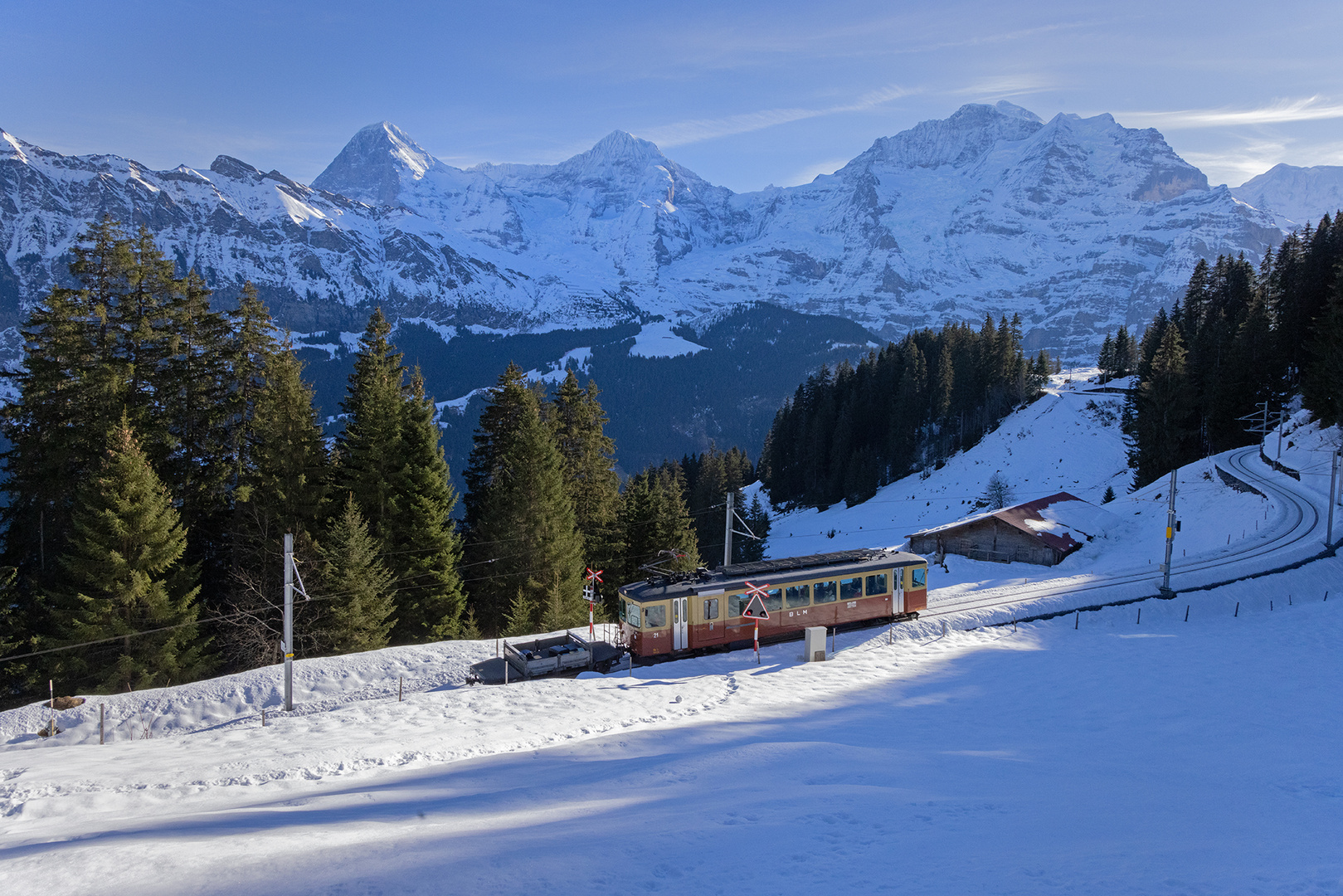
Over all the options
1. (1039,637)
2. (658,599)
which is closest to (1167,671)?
(1039,637)

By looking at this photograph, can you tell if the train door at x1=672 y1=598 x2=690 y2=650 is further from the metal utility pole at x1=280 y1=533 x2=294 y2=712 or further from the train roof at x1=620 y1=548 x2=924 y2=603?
the metal utility pole at x1=280 y1=533 x2=294 y2=712

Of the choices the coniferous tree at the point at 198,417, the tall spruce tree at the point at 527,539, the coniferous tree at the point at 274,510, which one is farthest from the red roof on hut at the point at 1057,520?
the coniferous tree at the point at 198,417

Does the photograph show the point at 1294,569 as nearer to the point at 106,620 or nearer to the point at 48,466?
the point at 106,620

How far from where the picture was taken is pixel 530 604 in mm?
33656

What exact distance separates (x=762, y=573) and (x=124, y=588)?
879 inches

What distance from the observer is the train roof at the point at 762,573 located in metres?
24.6

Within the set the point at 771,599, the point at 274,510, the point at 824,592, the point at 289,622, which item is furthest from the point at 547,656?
the point at 274,510

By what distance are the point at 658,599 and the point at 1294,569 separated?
102 ft

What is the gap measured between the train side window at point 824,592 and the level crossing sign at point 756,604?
2.17m

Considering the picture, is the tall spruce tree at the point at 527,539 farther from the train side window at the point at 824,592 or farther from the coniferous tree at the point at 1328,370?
the coniferous tree at the point at 1328,370

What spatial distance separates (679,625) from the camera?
977 inches

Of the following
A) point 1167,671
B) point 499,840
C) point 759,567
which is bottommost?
point 1167,671

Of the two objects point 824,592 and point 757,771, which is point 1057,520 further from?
point 757,771

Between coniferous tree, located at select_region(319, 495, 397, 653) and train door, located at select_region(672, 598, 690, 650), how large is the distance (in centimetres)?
1190
